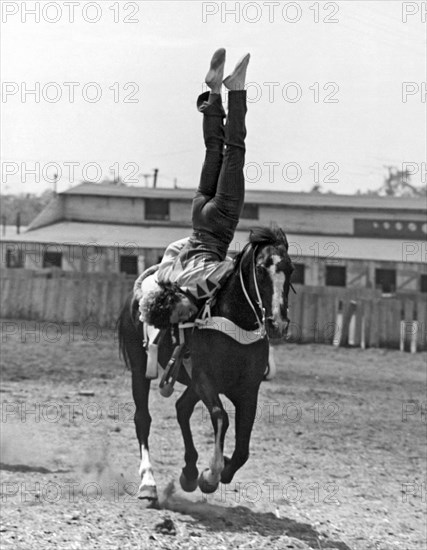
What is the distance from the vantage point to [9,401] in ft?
52.0

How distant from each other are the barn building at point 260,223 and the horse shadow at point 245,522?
2266 cm

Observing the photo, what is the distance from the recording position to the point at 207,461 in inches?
494

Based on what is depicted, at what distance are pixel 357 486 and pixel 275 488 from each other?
1.16m

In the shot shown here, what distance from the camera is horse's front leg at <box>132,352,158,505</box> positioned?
592cm

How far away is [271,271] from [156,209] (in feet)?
108

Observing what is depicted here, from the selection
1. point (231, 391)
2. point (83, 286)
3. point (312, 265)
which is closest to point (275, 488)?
point (231, 391)

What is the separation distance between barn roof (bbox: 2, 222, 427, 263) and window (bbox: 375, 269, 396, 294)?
0.62 metres

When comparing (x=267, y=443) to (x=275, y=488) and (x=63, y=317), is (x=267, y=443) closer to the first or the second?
(x=275, y=488)

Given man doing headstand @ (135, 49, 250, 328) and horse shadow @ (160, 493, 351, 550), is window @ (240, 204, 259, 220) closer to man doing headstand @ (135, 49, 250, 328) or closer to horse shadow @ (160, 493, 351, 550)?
horse shadow @ (160, 493, 351, 550)

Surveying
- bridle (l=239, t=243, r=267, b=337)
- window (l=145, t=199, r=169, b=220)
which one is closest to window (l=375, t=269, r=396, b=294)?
window (l=145, t=199, r=169, b=220)

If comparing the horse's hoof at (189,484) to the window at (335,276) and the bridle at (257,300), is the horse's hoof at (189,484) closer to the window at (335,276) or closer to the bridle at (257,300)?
the bridle at (257,300)

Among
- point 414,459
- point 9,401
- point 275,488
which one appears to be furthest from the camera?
point 9,401

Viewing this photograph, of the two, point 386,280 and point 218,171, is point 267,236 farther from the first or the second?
point 386,280

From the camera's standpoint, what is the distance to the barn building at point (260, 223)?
35.1 metres
